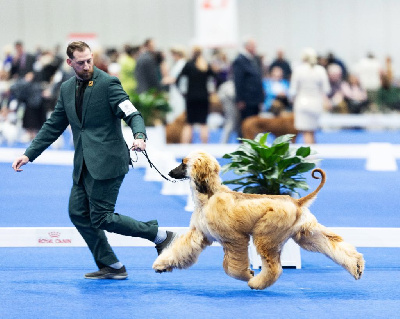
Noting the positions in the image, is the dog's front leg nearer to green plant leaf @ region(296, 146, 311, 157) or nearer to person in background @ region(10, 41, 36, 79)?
green plant leaf @ region(296, 146, 311, 157)

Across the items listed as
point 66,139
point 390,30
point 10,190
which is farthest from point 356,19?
point 10,190

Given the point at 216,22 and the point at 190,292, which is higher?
the point at 216,22

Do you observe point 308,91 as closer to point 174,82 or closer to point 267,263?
point 174,82

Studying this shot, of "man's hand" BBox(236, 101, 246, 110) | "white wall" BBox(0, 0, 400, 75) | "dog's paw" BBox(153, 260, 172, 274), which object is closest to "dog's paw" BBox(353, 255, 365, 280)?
"dog's paw" BBox(153, 260, 172, 274)

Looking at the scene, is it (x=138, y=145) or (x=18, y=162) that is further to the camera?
(x=18, y=162)

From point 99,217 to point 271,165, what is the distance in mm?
1248

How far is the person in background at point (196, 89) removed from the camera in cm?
1312

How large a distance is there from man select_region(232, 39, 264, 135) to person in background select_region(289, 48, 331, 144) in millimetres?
545

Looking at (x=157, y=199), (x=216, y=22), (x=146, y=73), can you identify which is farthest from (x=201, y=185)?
(x=216, y=22)

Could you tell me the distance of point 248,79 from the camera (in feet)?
41.5

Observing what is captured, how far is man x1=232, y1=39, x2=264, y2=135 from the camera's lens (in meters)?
12.6

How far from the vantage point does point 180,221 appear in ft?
24.5

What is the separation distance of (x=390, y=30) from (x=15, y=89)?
1245cm

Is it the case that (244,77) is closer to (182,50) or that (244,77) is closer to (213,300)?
(182,50)
